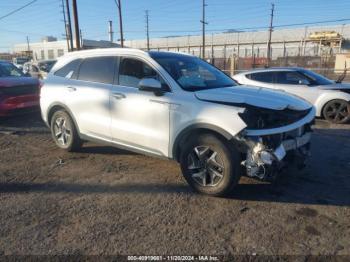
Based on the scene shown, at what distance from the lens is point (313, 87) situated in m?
8.73

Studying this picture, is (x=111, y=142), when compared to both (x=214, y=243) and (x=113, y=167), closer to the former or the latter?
(x=113, y=167)

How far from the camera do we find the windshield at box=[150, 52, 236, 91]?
14.8 feet

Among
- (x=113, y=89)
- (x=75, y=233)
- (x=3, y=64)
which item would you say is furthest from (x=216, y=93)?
(x=3, y=64)

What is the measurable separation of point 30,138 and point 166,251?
5.45 meters

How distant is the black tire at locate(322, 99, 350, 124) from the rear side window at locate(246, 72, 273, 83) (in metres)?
1.75

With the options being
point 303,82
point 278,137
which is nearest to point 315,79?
point 303,82

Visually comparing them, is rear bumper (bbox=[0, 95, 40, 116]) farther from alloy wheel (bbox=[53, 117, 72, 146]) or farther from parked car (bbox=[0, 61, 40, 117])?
alloy wheel (bbox=[53, 117, 72, 146])

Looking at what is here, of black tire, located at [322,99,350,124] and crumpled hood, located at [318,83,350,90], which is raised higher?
crumpled hood, located at [318,83,350,90]

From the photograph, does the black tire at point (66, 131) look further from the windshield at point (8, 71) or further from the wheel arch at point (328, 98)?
the wheel arch at point (328, 98)

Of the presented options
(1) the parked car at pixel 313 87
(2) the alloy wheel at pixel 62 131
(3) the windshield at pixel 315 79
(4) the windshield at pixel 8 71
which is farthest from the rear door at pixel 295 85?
(4) the windshield at pixel 8 71

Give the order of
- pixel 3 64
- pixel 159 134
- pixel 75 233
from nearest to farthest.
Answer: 1. pixel 75 233
2. pixel 159 134
3. pixel 3 64

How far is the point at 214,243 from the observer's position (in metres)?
3.13

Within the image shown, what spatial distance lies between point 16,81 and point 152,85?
5898 mm

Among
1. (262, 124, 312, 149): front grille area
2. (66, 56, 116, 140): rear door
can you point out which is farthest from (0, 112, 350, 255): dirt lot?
(262, 124, 312, 149): front grille area
